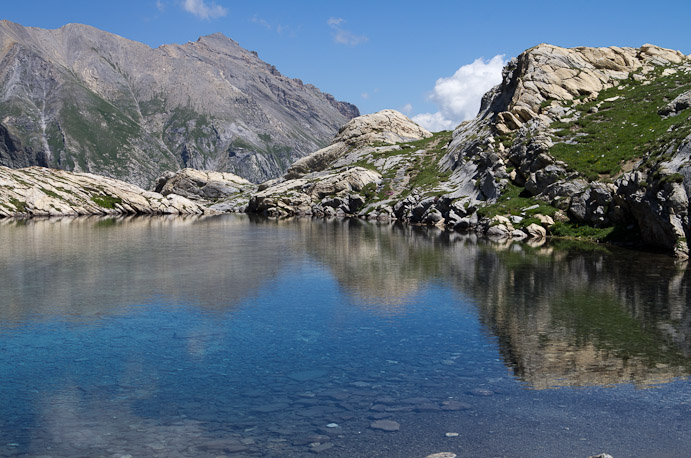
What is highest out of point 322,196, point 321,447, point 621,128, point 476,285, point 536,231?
point 621,128

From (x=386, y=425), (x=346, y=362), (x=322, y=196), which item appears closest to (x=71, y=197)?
(x=322, y=196)

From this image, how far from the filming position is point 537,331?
2766 centimetres

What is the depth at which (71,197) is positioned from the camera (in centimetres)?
15650

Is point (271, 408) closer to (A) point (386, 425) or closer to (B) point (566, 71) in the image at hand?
(A) point (386, 425)

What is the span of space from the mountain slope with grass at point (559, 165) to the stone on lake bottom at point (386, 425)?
45.6m

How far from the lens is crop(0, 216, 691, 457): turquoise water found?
15.9 m

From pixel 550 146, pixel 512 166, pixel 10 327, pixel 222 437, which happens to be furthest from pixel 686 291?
pixel 512 166

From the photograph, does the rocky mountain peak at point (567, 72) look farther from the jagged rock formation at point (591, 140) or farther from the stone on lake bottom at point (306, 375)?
the stone on lake bottom at point (306, 375)

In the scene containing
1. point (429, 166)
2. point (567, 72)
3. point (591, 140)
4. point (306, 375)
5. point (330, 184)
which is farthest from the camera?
point (330, 184)

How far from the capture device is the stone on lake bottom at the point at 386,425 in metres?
16.5

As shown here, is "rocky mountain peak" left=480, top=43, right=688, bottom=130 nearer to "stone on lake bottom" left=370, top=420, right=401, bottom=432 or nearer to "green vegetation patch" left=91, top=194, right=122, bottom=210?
"stone on lake bottom" left=370, top=420, right=401, bottom=432

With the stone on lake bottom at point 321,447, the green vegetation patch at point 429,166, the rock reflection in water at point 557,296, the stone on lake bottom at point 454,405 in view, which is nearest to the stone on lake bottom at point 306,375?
the stone on lake bottom at point 454,405

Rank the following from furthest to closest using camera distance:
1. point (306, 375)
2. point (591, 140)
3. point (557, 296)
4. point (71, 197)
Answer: point (71, 197), point (591, 140), point (557, 296), point (306, 375)

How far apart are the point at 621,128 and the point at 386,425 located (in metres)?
85.2
